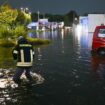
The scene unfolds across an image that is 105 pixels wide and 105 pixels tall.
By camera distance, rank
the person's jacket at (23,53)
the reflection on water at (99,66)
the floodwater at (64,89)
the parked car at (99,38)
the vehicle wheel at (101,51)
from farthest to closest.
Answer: the vehicle wheel at (101,51) → the parked car at (99,38) → the reflection on water at (99,66) → the person's jacket at (23,53) → the floodwater at (64,89)

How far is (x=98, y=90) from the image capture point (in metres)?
13.9

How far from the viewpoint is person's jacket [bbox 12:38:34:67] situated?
49.4 ft

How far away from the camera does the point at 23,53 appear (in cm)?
1509

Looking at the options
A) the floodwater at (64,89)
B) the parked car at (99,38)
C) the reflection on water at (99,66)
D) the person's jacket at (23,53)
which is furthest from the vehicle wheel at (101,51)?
the person's jacket at (23,53)

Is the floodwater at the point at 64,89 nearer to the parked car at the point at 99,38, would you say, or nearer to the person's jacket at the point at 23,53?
the person's jacket at the point at 23,53

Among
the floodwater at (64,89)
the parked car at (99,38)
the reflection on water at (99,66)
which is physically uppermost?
the parked car at (99,38)

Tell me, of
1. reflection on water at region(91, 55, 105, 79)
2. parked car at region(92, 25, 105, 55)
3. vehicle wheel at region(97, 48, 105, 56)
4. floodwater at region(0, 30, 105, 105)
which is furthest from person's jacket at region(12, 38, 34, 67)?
vehicle wheel at region(97, 48, 105, 56)

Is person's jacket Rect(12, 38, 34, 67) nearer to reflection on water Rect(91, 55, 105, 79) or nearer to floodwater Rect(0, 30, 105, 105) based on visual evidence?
floodwater Rect(0, 30, 105, 105)

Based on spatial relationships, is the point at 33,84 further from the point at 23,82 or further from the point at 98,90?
the point at 98,90

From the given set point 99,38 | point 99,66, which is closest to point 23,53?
point 99,66

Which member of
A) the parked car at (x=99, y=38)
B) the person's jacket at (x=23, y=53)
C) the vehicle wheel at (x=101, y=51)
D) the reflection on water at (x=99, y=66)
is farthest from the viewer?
the vehicle wheel at (x=101, y=51)

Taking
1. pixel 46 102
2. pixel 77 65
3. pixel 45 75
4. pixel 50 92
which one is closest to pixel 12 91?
pixel 50 92

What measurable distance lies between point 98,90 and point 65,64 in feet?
27.1

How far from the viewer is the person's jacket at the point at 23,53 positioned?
593 inches
